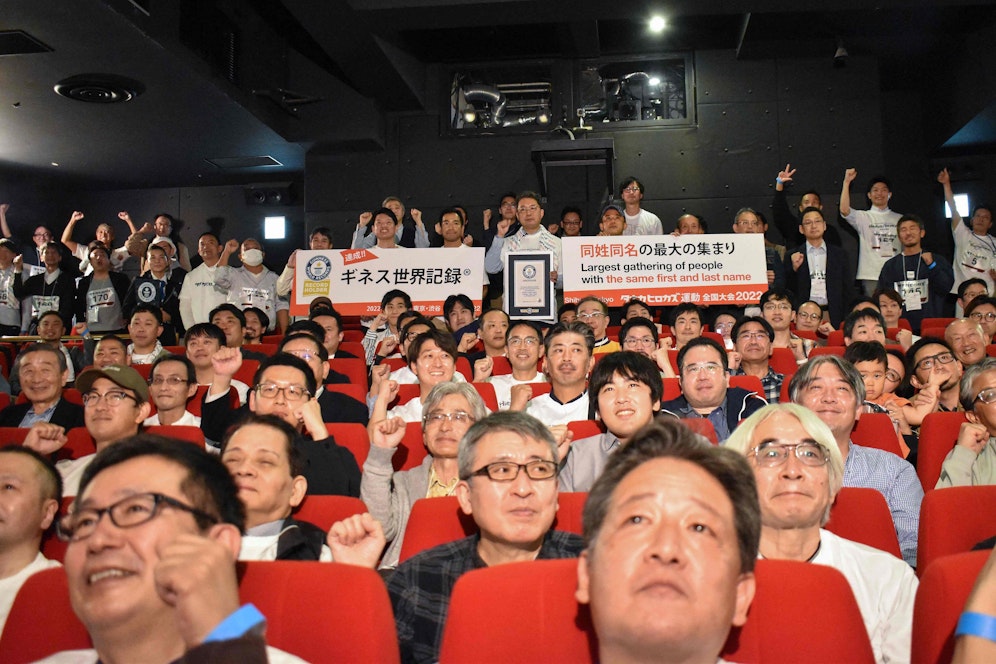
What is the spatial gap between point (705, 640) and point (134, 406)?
8.27 feet

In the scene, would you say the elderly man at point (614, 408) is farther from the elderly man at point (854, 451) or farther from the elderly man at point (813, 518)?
the elderly man at point (813, 518)

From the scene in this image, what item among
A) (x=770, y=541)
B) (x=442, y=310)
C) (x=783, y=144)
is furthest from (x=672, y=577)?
(x=783, y=144)

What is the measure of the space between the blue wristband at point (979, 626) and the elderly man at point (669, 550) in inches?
11.5

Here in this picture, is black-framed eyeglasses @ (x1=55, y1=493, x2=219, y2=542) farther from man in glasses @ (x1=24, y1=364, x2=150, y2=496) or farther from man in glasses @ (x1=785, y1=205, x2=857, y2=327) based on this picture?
man in glasses @ (x1=785, y1=205, x2=857, y2=327)

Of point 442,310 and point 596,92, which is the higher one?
point 596,92

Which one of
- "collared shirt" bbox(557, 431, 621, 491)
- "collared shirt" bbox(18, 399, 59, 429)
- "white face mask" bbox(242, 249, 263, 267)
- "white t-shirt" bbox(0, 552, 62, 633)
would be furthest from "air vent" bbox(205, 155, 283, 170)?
"white t-shirt" bbox(0, 552, 62, 633)

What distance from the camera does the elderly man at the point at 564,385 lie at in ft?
11.4

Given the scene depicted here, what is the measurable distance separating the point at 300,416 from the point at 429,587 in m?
1.38

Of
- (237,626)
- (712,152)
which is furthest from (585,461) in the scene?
(712,152)

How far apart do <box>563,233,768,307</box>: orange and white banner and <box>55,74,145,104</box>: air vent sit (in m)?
4.10

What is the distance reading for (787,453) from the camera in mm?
1903

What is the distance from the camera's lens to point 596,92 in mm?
8922

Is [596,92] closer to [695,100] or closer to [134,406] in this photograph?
[695,100]

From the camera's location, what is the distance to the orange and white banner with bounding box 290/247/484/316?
6.22 meters
